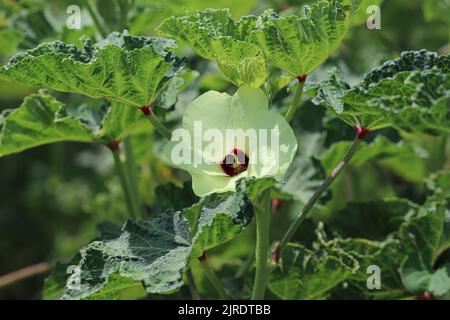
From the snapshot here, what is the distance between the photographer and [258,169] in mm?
1092

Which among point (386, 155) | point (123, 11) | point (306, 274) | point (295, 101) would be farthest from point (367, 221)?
point (123, 11)

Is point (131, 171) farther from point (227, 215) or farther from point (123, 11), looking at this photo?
point (227, 215)

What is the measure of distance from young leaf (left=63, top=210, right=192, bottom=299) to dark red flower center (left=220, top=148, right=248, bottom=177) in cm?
10

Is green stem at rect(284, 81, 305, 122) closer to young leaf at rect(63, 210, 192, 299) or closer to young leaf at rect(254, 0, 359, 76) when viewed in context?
young leaf at rect(254, 0, 359, 76)

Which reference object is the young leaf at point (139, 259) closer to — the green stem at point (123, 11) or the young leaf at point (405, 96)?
the young leaf at point (405, 96)

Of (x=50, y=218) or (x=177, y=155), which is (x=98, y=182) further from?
(x=177, y=155)

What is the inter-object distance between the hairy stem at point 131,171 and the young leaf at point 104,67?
389 millimetres

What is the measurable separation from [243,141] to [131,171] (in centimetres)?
50

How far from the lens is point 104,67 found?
3.68ft

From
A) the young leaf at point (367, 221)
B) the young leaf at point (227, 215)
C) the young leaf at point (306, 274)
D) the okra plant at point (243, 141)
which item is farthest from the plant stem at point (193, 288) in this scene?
the young leaf at point (367, 221)

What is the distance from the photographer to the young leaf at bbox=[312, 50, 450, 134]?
1018mm

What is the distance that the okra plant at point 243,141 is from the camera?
109cm

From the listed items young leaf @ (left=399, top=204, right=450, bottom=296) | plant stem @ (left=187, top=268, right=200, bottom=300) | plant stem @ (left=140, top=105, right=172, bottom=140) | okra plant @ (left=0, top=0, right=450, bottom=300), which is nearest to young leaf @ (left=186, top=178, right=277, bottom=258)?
okra plant @ (left=0, top=0, right=450, bottom=300)
